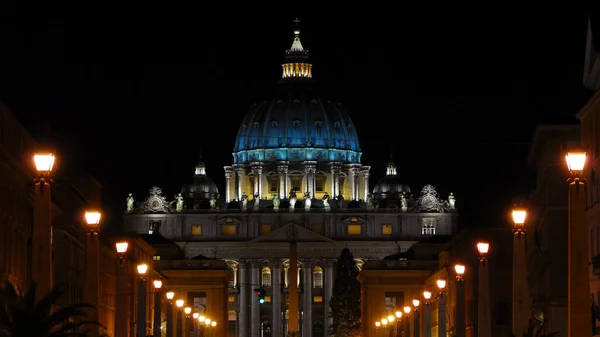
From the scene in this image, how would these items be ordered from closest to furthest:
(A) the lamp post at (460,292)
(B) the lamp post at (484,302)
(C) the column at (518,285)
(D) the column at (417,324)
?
(C) the column at (518,285), (B) the lamp post at (484,302), (A) the lamp post at (460,292), (D) the column at (417,324)

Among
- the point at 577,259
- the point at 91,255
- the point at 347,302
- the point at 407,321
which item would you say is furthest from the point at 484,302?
the point at 347,302

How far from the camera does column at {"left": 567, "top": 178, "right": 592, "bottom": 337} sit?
3516 cm

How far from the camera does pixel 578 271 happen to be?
1391 inches

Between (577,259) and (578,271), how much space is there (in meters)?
0.25

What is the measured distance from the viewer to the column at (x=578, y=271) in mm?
35156

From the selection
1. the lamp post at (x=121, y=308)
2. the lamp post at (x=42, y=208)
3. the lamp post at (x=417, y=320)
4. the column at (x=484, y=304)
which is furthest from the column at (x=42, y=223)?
the lamp post at (x=417, y=320)

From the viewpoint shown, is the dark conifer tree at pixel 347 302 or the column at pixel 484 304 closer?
the column at pixel 484 304

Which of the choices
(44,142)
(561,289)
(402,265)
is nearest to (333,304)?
(402,265)

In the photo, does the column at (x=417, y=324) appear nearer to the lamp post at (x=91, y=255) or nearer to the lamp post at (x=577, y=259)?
the lamp post at (x=91, y=255)

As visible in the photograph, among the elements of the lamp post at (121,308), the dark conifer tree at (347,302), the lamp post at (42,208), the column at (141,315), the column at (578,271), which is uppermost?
the dark conifer tree at (347,302)

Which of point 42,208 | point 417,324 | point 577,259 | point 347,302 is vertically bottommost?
point 577,259

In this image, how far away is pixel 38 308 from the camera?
3884 centimetres

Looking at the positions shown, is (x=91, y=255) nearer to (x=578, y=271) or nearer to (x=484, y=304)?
(x=484, y=304)

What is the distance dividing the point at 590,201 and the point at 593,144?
2.80 m
